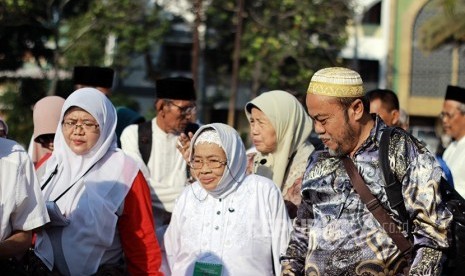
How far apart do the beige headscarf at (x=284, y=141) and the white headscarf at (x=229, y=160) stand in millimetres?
717

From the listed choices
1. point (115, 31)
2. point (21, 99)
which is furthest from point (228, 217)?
point (115, 31)

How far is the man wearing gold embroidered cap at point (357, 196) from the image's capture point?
4273 mm

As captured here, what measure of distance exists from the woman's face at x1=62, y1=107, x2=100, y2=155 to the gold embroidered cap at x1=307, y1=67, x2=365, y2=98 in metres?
1.62

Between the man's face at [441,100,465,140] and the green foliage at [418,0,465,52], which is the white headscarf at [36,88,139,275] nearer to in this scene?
the man's face at [441,100,465,140]

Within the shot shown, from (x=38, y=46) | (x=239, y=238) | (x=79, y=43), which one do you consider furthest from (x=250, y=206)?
(x=79, y=43)

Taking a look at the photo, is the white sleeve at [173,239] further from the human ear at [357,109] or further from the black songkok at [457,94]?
the black songkok at [457,94]

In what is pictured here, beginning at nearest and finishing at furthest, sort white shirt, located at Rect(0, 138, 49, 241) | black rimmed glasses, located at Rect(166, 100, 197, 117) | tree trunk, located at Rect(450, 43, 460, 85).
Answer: white shirt, located at Rect(0, 138, 49, 241) → black rimmed glasses, located at Rect(166, 100, 197, 117) → tree trunk, located at Rect(450, 43, 460, 85)

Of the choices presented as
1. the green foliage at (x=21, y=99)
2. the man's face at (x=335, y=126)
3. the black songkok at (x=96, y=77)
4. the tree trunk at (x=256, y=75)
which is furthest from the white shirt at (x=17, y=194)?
the tree trunk at (x=256, y=75)

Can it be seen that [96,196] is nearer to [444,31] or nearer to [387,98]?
[387,98]

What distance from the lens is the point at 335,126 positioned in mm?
4547

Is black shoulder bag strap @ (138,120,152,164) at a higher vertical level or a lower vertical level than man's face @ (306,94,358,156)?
lower

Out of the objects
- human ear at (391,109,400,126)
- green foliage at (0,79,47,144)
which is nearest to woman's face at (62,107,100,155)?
human ear at (391,109,400,126)

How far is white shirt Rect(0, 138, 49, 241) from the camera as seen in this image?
451 cm

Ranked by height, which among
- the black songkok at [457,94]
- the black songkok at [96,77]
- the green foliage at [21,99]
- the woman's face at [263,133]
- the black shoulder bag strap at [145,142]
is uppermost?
the black songkok at [96,77]
